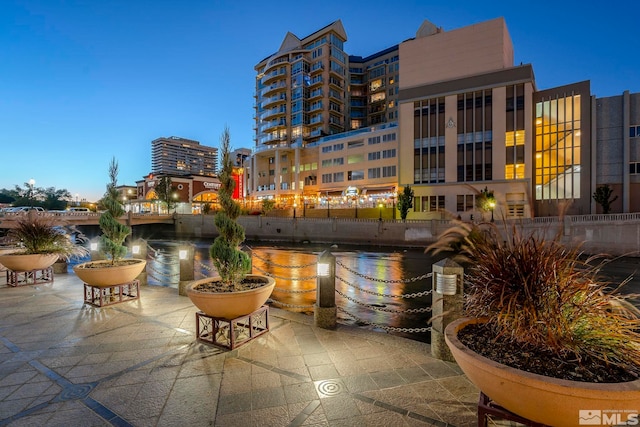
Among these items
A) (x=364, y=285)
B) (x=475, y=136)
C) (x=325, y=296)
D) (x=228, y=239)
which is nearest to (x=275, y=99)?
(x=475, y=136)

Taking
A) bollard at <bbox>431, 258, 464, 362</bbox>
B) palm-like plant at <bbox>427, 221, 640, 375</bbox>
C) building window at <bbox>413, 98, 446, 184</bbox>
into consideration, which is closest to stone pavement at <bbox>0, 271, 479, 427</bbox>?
bollard at <bbox>431, 258, 464, 362</bbox>

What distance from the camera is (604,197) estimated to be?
102 ft

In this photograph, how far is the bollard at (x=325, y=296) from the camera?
5672 millimetres

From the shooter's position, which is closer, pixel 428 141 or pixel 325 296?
pixel 325 296

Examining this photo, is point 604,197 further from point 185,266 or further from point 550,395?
point 185,266

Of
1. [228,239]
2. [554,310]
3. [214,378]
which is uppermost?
[228,239]

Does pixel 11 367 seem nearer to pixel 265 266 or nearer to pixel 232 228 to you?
pixel 232 228

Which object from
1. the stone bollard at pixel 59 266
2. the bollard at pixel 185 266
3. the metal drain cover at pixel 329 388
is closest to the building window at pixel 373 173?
the stone bollard at pixel 59 266

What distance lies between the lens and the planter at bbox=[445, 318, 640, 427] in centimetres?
205

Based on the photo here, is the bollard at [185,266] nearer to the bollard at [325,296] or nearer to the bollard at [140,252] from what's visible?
the bollard at [140,252]

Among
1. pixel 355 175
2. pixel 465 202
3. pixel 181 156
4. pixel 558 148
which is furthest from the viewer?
pixel 181 156

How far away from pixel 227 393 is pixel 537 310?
135 inches

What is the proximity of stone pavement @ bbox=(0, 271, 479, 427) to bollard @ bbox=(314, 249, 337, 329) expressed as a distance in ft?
0.79

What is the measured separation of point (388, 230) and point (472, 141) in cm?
1710
